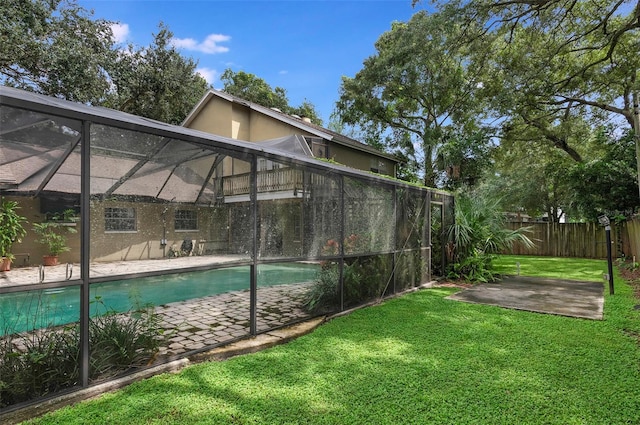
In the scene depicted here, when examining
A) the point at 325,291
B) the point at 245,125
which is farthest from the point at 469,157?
the point at 325,291

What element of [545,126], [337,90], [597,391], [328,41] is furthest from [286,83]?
[597,391]

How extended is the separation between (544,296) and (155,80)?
17.3 metres

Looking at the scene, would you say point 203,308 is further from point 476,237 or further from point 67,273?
point 476,237

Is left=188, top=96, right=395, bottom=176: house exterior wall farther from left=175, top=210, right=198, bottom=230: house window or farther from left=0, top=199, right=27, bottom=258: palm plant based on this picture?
left=0, top=199, right=27, bottom=258: palm plant

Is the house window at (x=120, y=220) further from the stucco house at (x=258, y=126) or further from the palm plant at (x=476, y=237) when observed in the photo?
the stucco house at (x=258, y=126)

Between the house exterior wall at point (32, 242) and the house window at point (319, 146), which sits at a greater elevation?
the house window at point (319, 146)

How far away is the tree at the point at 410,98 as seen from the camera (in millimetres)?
15422

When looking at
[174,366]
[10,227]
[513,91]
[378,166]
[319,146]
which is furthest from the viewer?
[378,166]

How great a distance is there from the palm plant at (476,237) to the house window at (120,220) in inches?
275

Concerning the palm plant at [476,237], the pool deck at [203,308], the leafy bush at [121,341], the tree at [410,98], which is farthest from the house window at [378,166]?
the leafy bush at [121,341]

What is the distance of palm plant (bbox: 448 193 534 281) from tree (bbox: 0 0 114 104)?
1388cm

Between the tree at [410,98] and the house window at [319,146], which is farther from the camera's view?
the tree at [410,98]

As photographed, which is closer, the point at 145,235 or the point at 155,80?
the point at 145,235

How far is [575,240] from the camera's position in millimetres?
13625
